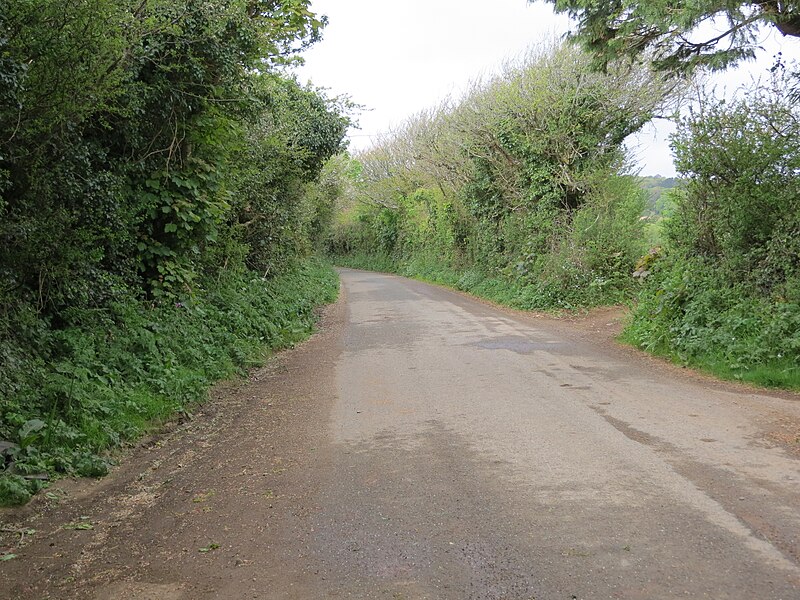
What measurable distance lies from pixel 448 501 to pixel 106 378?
466 cm

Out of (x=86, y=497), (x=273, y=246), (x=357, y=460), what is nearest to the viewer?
(x=86, y=497)

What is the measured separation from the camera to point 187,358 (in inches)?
368

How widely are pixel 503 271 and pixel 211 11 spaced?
1659 cm

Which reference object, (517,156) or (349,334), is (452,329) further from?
(517,156)

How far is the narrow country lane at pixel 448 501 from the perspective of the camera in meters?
3.66

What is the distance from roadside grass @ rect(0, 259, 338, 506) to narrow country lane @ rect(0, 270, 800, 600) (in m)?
0.35

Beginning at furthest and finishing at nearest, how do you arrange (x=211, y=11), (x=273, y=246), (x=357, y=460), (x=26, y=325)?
(x=273, y=246) < (x=211, y=11) < (x=26, y=325) < (x=357, y=460)

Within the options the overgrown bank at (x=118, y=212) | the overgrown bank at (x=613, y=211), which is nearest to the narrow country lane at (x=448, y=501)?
the overgrown bank at (x=118, y=212)

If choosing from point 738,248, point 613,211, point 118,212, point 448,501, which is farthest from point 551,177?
point 448,501

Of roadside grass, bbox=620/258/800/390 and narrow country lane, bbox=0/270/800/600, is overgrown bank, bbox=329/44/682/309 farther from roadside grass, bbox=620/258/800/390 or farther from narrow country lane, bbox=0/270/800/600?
narrow country lane, bbox=0/270/800/600

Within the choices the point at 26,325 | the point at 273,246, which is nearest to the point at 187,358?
the point at 26,325

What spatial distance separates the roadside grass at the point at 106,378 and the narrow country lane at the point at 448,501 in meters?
0.35

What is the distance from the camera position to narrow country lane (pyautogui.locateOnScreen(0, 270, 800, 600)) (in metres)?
3.66

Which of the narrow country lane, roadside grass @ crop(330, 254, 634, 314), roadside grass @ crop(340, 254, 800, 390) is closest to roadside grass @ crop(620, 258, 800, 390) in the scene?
roadside grass @ crop(340, 254, 800, 390)
